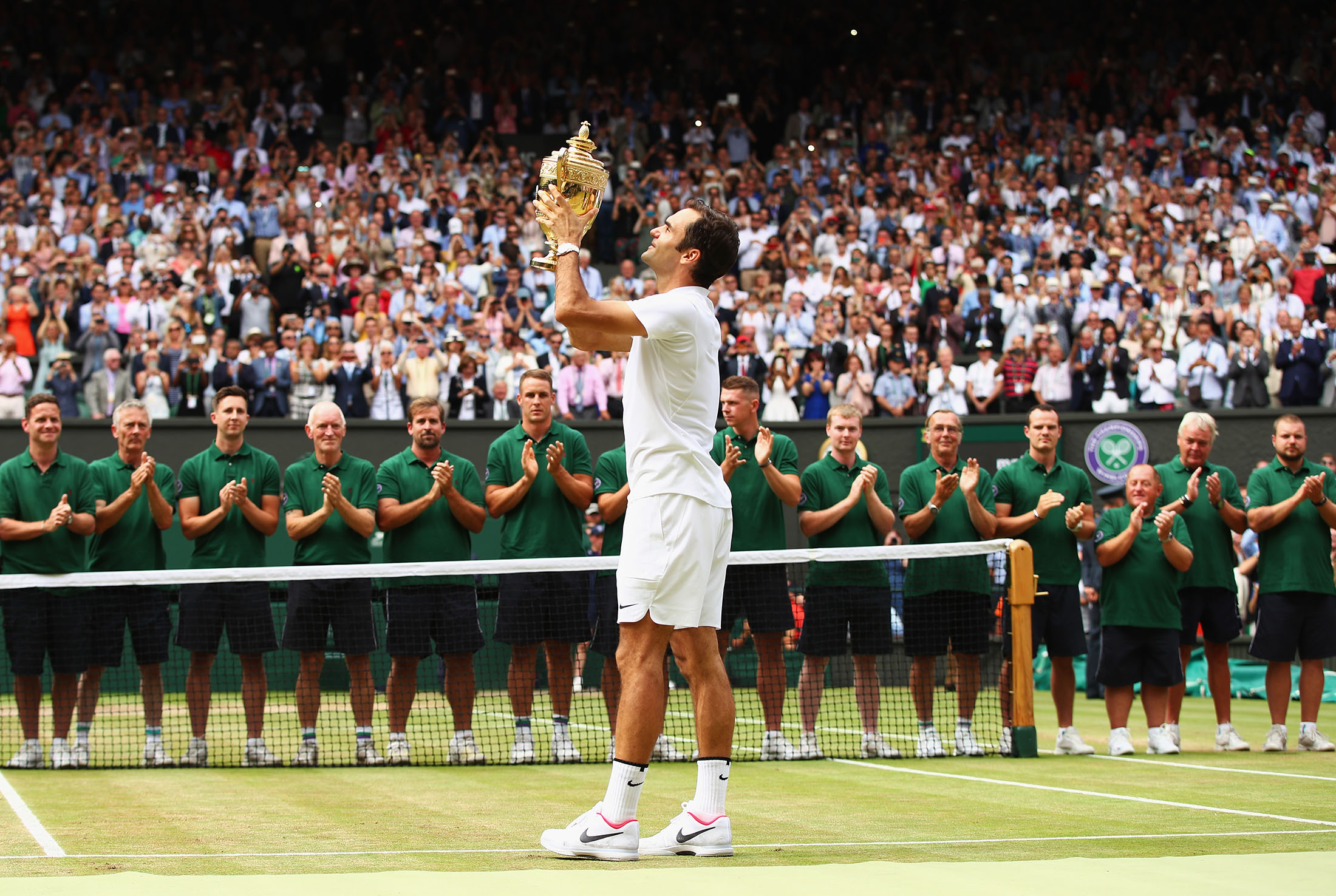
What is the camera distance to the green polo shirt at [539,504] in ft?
32.1

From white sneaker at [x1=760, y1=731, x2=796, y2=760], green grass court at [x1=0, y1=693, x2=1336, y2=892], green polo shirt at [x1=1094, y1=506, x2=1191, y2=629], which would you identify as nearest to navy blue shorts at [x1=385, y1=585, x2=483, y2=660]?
green grass court at [x1=0, y1=693, x2=1336, y2=892]

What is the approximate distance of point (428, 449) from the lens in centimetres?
995

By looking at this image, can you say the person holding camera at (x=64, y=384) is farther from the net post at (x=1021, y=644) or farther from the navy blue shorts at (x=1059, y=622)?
the net post at (x=1021, y=644)

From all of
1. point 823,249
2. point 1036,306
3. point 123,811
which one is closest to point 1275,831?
point 123,811

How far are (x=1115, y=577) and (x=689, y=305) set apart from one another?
229 inches

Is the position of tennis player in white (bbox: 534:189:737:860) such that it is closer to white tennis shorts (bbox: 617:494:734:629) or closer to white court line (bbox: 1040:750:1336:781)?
white tennis shorts (bbox: 617:494:734:629)

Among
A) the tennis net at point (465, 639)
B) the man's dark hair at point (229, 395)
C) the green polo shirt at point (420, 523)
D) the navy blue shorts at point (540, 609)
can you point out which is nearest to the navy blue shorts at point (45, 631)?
the tennis net at point (465, 639)

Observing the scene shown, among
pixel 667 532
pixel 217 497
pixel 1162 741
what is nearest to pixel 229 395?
pixel 217 497

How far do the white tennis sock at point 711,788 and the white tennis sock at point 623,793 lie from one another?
26 cm

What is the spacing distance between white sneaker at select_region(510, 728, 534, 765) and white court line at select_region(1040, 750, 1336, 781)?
353 cm

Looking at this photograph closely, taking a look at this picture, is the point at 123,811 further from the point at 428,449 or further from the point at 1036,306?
the point at 1036,306

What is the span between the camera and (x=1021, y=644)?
9469 mm

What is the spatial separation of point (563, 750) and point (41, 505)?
12.6 feet

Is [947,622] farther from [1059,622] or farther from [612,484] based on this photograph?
[612,484]
